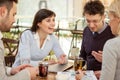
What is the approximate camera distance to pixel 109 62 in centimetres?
142

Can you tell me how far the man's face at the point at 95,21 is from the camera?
2.29m

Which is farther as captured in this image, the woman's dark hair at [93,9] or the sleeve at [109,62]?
the woman's dark hair at [93,9]

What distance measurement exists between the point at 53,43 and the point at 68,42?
366cm

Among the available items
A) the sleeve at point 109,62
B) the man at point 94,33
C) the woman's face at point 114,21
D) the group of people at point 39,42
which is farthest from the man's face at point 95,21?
the sleeve at point 109,62

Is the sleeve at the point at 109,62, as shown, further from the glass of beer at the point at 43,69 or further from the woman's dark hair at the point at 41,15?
the woman's dark hair at the point at 41,15

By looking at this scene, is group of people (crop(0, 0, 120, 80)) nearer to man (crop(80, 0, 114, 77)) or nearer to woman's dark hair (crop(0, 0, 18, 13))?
man (crop(80, 0, 114, 77))

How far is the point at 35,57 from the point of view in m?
2.44

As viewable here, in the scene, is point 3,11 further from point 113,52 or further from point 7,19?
point 113,52

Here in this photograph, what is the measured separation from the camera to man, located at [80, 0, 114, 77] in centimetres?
229

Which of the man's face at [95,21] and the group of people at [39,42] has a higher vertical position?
the man's face at [95,21]

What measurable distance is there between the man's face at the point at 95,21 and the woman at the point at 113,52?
0.78 meters

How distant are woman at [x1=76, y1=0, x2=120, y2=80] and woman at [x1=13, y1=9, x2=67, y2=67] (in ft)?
3.08

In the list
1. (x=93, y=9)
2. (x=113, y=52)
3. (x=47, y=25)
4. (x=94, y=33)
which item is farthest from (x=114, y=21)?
(x=47, y=25)

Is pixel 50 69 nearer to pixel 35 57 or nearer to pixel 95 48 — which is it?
pixel 35 57
